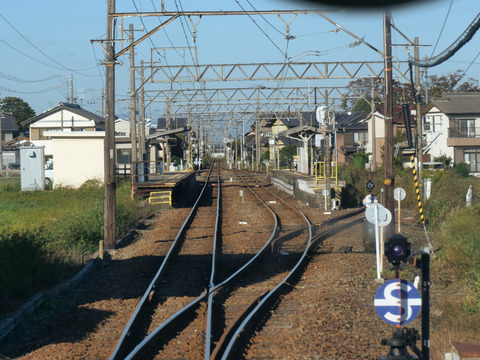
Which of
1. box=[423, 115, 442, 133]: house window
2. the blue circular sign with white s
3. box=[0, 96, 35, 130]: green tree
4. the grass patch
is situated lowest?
the grass patch

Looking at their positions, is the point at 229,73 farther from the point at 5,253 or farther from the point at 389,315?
the point at 389,315

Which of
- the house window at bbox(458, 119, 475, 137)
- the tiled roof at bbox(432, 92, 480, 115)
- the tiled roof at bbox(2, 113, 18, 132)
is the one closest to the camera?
the tiled roof at bbox(432, 92, 480, 115)

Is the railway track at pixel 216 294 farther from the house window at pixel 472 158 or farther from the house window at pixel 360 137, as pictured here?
the house window at pixel 360 137

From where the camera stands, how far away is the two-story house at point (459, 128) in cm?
4550

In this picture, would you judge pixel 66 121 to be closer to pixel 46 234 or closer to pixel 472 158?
pixel 472 158

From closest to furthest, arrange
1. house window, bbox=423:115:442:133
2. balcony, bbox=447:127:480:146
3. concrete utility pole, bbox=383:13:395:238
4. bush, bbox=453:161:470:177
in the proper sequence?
concrete utility pole, bbox=383:13:395:238 < bush, bbox=453:161:470:177 < balcony, bbox=447:127:480:146 < house window, bbox=423:115:442:133

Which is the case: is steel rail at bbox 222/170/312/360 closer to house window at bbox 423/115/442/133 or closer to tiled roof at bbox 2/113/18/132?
house window at bbox 423/115/442/133

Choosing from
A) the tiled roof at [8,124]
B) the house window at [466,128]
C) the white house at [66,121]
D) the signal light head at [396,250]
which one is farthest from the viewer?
the tiled roof at [8,124]

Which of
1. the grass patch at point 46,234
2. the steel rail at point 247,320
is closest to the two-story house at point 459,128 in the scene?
the grass patch at point 46,234

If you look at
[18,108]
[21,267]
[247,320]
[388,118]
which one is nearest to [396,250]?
[247,320]

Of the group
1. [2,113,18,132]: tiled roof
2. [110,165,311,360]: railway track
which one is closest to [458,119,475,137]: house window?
[110,165,311,360]: railway track

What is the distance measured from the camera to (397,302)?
5980mm

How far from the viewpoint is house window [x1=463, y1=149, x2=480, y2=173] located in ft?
151

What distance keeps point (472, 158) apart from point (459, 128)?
2567 mm
